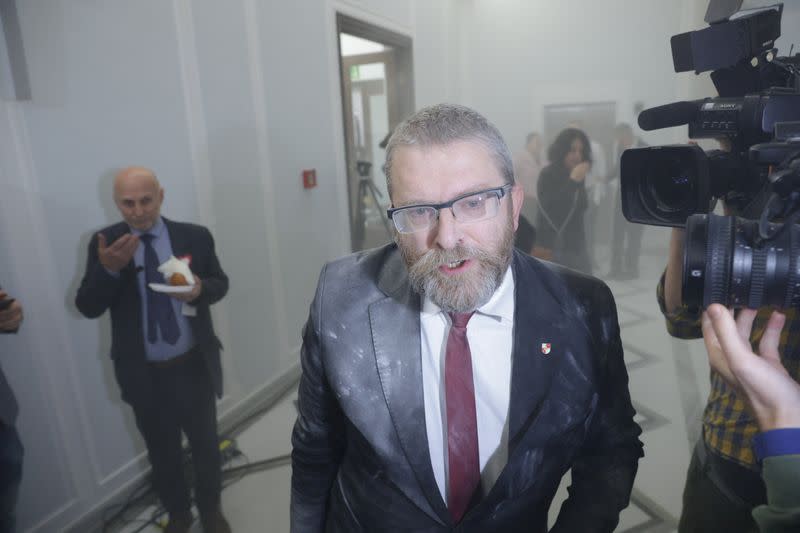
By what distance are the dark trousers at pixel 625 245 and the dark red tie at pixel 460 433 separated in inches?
96.5

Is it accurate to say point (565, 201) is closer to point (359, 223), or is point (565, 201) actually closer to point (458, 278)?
point (359, 223)

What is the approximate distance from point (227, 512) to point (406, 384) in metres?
1.62

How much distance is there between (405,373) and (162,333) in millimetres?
1284

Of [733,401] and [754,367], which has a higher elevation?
Result: [754,367]

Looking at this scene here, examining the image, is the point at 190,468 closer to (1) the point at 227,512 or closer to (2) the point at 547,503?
(1) the point at 227,512

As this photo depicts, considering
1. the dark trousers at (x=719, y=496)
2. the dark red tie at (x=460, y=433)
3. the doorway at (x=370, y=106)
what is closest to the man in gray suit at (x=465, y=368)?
the dark red tie at (x=460, y=433)

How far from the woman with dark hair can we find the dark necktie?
2.30 meters

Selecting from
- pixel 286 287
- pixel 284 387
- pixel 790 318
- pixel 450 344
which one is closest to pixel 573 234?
pixel 286 287

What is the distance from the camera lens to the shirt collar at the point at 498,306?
103 cm

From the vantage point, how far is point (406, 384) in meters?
0.98

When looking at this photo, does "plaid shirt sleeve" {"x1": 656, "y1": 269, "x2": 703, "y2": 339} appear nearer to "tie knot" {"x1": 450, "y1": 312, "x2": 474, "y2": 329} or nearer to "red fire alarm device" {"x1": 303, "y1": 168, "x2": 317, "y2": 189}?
"tie knot" {"x1": 450, "y1": 312, "x2": 474, "y2": 329}

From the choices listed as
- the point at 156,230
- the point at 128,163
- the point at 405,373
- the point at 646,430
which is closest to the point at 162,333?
the point at 156,230

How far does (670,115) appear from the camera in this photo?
1.01 metres

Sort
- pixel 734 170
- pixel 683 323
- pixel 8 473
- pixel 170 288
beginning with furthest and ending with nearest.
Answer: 1. pixel 170 288
2. pixel 8 473
3. pixel 683 323
4. pixel 734 170
